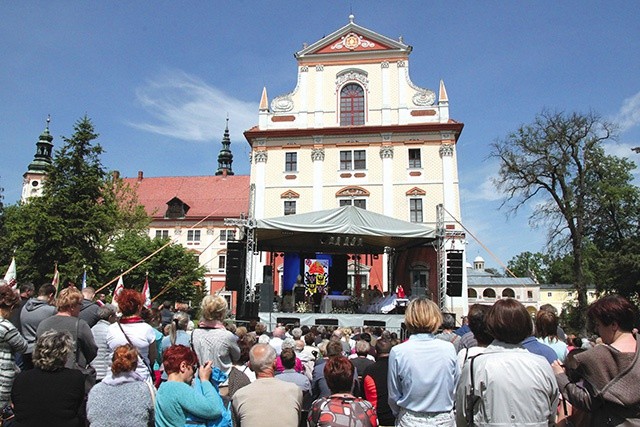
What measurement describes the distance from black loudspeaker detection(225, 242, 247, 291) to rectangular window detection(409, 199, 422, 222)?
1397cm

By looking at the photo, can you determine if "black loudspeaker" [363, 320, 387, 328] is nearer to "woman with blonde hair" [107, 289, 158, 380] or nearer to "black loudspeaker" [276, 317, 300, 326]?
"black loudspeaker" [276, 317, 300, 326]

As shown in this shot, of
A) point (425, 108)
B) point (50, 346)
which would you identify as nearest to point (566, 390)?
point (50, 346)

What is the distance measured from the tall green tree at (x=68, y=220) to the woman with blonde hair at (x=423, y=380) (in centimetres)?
2518

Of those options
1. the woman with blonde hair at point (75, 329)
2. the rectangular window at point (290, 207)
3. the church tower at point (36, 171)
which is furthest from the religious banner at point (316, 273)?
the church tower at point (36, 171)

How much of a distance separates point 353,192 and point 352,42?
9253 mm

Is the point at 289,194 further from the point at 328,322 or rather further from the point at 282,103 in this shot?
the point at 328,322

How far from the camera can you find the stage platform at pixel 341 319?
1472 cm

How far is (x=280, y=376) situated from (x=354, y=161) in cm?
2499

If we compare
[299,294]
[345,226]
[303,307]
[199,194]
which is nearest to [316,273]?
[299,294]

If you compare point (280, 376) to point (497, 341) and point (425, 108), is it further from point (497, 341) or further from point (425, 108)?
point (425, 108)

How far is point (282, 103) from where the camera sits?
29.8m

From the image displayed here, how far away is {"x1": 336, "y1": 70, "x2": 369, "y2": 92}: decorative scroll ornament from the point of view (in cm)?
2952

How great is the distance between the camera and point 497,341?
2.83 meters

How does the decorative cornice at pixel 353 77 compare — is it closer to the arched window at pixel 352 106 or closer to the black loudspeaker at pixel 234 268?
the arched window at pixel 352 106
